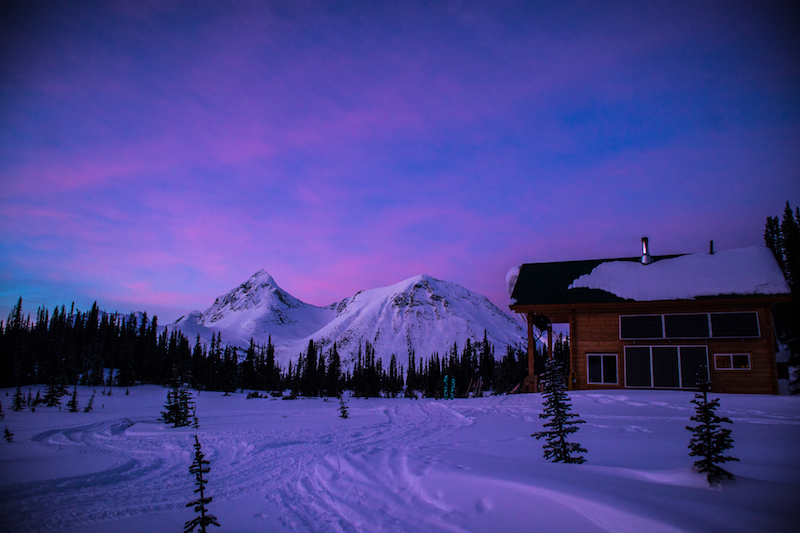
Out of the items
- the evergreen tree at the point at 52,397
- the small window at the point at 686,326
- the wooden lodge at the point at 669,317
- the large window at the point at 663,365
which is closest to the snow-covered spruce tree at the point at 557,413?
the wooden lodge at the point at 669,317

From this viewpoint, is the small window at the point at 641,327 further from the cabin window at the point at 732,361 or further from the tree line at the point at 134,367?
the tree line at the point at 134,367

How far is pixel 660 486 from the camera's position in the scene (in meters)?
4.54

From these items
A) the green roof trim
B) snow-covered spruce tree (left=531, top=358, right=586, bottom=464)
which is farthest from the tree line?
snow-covered spruce tree (left=531, top=358, right=586, bottom=464)

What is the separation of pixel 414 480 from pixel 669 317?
737 inches

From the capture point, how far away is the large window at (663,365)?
1841cm

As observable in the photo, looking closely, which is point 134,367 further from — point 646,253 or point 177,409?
point 646,253

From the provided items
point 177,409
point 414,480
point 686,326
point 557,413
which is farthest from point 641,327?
→ point 177,409

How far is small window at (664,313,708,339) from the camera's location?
60.4 ft

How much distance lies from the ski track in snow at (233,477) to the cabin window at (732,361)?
1486 centimetres

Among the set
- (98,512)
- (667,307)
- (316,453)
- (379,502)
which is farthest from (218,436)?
(667,307)

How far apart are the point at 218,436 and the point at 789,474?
12.6m

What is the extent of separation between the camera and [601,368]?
2008cm

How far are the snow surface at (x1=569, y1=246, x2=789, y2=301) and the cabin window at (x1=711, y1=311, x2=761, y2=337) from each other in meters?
1.24

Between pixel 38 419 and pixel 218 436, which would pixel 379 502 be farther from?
pixel 38 419
